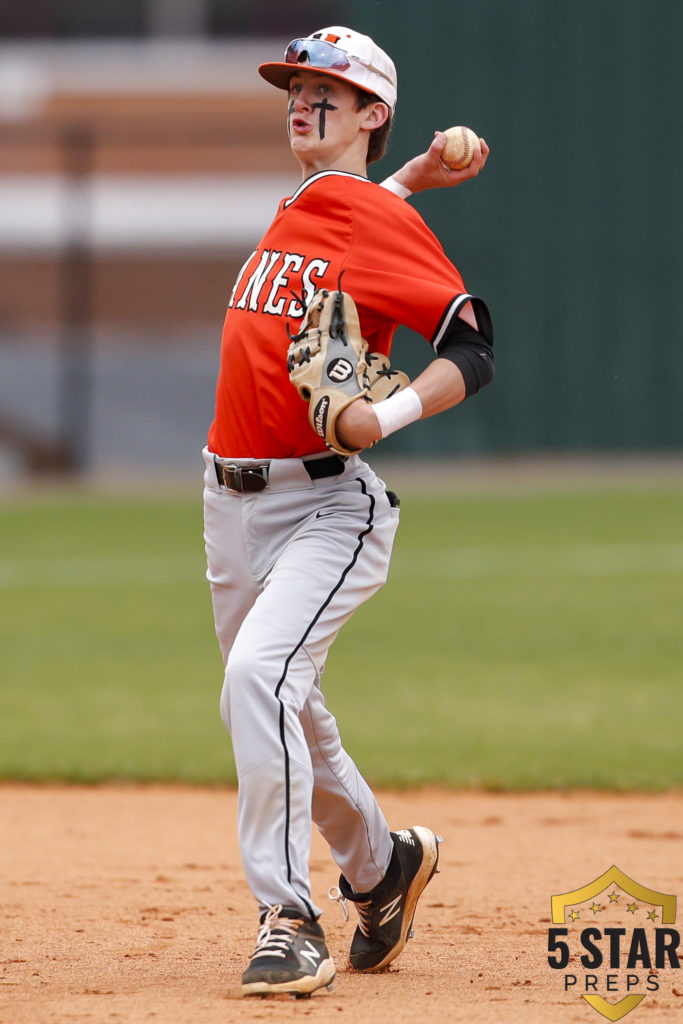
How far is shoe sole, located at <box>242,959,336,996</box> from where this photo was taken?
289 centimetres

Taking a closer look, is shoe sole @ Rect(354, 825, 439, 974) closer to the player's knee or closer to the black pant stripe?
the black pant stripe

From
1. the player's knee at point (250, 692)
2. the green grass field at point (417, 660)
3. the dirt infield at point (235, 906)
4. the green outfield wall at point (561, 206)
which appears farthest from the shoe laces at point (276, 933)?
the green outfield wall at point (561, 206)

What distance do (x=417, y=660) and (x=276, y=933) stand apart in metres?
5.52

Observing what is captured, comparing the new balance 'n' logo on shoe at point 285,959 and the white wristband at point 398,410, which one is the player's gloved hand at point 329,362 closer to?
the white wristband at point 398,410

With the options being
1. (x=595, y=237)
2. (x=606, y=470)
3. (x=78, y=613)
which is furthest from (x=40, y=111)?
(x=78, y=613)

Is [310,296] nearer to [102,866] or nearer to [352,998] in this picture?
[352,998]

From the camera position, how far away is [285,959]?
2.91 metres

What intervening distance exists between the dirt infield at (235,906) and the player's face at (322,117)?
6.19 ft

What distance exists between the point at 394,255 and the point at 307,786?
1.19 metres

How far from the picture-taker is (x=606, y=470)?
23453 millimetres

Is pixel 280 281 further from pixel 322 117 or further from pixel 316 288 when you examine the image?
pixel 322 117

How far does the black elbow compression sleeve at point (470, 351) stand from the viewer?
3.12m

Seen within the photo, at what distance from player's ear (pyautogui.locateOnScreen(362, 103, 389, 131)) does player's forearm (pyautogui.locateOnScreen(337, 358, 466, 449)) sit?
64 cm

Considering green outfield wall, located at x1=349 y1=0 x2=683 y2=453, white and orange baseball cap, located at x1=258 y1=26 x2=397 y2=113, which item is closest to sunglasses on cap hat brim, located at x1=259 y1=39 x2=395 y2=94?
white and orange baseball cap, located at x1=258 y1=26 x2=397 y2=113
